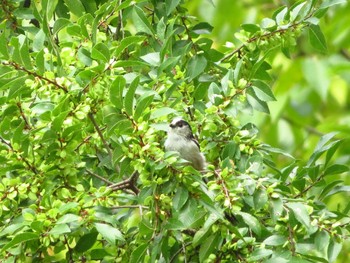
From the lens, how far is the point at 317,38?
10.5ft

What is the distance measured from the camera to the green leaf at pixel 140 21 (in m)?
3.08

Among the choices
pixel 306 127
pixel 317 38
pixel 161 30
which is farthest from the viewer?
pixel 306 127

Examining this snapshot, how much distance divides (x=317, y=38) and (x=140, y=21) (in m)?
0.69

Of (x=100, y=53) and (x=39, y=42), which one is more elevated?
(x=100, y=53)

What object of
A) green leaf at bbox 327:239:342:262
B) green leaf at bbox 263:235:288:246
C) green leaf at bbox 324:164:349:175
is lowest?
green leaf at bbox 327:239:342:262

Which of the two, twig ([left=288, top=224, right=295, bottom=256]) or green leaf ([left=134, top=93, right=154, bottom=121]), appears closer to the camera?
green leaf ([left=134, top=93, right=154, bottom=121])

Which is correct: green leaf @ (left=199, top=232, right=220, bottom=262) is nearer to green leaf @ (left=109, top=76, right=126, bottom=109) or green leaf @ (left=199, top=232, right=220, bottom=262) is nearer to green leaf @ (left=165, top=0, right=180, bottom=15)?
green leaf @ (left=109, top=76, right=126, bottom=109)

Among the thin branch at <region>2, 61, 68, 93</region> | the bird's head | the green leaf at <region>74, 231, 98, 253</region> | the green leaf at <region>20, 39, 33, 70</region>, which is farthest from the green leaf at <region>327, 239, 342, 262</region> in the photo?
the green leaf at <region>20, 39, 33, 70</region>

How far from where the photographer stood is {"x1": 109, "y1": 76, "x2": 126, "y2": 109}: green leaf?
251cm

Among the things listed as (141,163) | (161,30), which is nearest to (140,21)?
(161,30)

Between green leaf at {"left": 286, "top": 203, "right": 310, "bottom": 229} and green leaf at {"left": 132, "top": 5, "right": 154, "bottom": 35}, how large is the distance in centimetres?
89

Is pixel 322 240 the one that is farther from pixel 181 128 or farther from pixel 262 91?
pixel 181 128

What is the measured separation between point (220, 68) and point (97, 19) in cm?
58

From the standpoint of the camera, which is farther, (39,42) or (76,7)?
(76,7)
